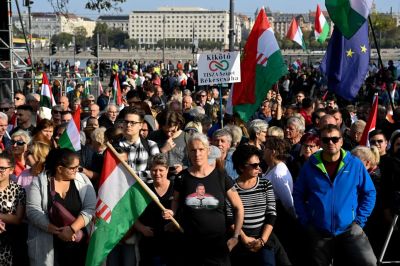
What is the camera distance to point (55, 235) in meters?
6.42

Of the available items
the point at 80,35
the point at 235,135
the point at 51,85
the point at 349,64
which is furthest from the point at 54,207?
the point at 80,35

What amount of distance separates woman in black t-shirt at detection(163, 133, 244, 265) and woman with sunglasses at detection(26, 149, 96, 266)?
77cm

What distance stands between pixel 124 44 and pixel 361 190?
544 ft

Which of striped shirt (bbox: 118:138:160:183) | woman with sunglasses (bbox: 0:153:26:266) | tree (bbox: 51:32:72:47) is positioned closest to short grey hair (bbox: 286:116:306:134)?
striped shirt (bbox: 118:138:160:183)

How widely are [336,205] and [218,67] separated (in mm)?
5009

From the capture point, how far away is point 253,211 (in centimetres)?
634

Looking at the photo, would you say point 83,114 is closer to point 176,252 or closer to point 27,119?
point 27,119

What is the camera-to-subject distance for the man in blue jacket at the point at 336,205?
620 centimetres

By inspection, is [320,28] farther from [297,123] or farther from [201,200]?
[201,200]

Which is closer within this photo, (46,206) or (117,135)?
(46,206)

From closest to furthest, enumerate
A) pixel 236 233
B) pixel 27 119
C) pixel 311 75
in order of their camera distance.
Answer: pixel 236 233
pixel 27 119
pixel 311 75

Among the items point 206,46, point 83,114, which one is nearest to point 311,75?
point 83,114

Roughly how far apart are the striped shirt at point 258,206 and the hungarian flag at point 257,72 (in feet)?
12.6

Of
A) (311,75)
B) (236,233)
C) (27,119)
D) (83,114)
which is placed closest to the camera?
(236,233)
